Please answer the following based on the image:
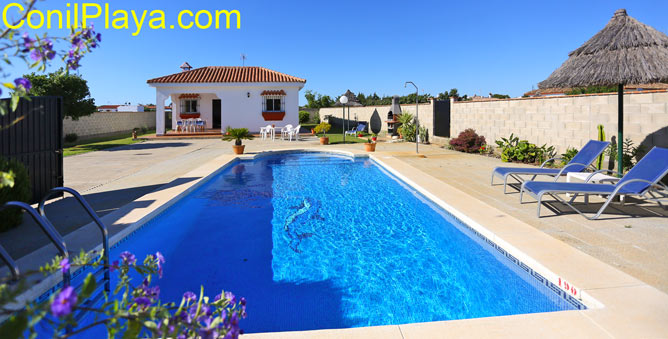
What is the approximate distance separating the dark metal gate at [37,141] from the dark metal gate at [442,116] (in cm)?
1450

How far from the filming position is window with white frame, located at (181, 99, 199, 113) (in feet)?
95.8

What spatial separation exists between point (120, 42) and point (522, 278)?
599 inches

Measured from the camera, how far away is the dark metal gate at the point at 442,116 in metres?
18.3

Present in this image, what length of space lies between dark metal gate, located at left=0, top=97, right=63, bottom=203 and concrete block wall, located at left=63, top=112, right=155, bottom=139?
16.6 m

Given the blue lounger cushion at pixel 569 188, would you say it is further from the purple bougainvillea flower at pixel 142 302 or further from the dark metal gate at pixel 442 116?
the dark metal gate at pixel 442 116

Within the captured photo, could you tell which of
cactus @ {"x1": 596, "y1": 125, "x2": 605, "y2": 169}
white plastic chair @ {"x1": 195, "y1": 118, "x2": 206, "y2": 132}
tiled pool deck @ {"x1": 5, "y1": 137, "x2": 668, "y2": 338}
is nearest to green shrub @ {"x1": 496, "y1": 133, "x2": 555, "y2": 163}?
cactus @ {"x1": 596, "y1": 125, "x2": 605, "y2": 169}

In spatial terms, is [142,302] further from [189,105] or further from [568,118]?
[189,105]

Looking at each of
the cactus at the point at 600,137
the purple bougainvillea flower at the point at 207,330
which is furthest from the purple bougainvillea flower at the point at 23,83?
the cactus at the point at 600,137

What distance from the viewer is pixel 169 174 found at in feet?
34.6

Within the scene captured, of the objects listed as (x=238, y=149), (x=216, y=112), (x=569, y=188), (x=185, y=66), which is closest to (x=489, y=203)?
(x=569, y=188)

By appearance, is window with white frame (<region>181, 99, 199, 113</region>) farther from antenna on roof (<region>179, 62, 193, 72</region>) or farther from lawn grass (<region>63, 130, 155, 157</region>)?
lawn grass (<region>63, 130, 155, 157</region>)

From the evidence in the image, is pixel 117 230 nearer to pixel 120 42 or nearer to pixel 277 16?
pixel 120 42

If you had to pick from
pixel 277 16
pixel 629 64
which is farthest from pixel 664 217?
pixel 277 16

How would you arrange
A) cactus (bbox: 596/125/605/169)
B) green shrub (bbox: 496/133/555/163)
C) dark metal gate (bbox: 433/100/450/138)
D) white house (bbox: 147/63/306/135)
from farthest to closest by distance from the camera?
1. white house (bbox: 147/63/306/135)
2. dark metal gate (bbox: 433/100/450/138)
3. green shrub (bbox: 496/133/555/163)
4. cactus (bbox: 596/125/605/169)
